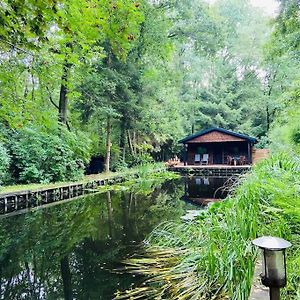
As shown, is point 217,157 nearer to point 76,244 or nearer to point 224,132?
point 224,132

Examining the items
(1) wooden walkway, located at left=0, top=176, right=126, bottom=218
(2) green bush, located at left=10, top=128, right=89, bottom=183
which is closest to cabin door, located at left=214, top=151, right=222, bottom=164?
(1) wooden walkway, located at left=0, top=176, right=126, bottom=218

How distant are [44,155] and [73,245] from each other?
707cm


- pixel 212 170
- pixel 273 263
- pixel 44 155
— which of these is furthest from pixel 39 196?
pixel 212 170

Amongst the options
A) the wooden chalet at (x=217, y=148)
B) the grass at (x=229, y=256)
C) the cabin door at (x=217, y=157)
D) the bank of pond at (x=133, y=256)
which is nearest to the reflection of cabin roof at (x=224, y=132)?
the wooden chalet at (x=217, y=148)

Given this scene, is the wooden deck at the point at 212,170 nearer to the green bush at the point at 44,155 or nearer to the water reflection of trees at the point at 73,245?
the green bush at the point at 44,155

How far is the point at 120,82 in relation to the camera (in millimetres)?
16328

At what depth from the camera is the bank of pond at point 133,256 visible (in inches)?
136

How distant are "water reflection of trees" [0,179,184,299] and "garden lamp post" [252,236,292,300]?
2.00 metres

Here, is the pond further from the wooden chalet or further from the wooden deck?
the wooden chalet

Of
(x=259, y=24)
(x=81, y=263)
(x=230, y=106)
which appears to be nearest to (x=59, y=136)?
(x=81, y=263)

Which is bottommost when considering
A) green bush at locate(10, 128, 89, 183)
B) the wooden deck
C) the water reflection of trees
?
the water reflection of trees

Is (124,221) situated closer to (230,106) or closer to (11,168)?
(11,168)

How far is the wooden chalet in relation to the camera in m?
23.2

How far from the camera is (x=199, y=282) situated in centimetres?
352
